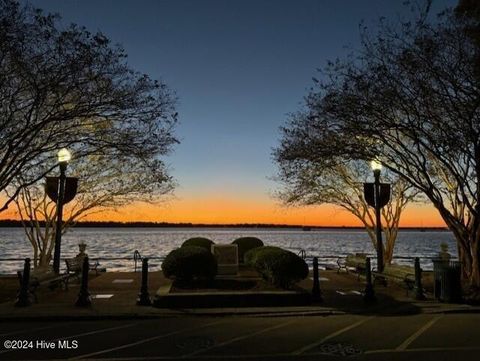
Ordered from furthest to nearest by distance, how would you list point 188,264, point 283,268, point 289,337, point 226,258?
point 226,258 < point 188,264 < point 283,268 < point 289,337

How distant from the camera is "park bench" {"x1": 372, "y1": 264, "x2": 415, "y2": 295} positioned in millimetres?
16344

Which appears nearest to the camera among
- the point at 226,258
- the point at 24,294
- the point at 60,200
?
the point at 24,294

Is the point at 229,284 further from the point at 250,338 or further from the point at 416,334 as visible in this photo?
the point at 416,334

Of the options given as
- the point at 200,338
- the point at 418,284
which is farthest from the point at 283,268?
the point at 200,338

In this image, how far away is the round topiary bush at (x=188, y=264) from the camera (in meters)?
15.5

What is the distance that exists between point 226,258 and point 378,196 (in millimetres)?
6712

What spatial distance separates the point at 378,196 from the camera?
19750mm

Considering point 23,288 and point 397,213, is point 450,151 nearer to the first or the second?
point 397,213

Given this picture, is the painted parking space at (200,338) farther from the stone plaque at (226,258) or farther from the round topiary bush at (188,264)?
the stone plaque at (226,258)

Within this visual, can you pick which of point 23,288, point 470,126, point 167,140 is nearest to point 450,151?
point 470,126

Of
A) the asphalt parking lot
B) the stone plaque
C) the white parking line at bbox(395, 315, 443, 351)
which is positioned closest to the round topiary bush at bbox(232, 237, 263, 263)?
the stone plaque

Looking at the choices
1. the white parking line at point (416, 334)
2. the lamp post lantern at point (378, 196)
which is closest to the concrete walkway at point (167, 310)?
the white parking line at point (416, 334)

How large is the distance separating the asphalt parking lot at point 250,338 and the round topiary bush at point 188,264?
3400mm

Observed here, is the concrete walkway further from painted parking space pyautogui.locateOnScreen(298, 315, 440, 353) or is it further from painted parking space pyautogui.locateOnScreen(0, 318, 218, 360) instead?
painted parking space pyautogui.locateOnScreen(298, 315, 440, 353)
